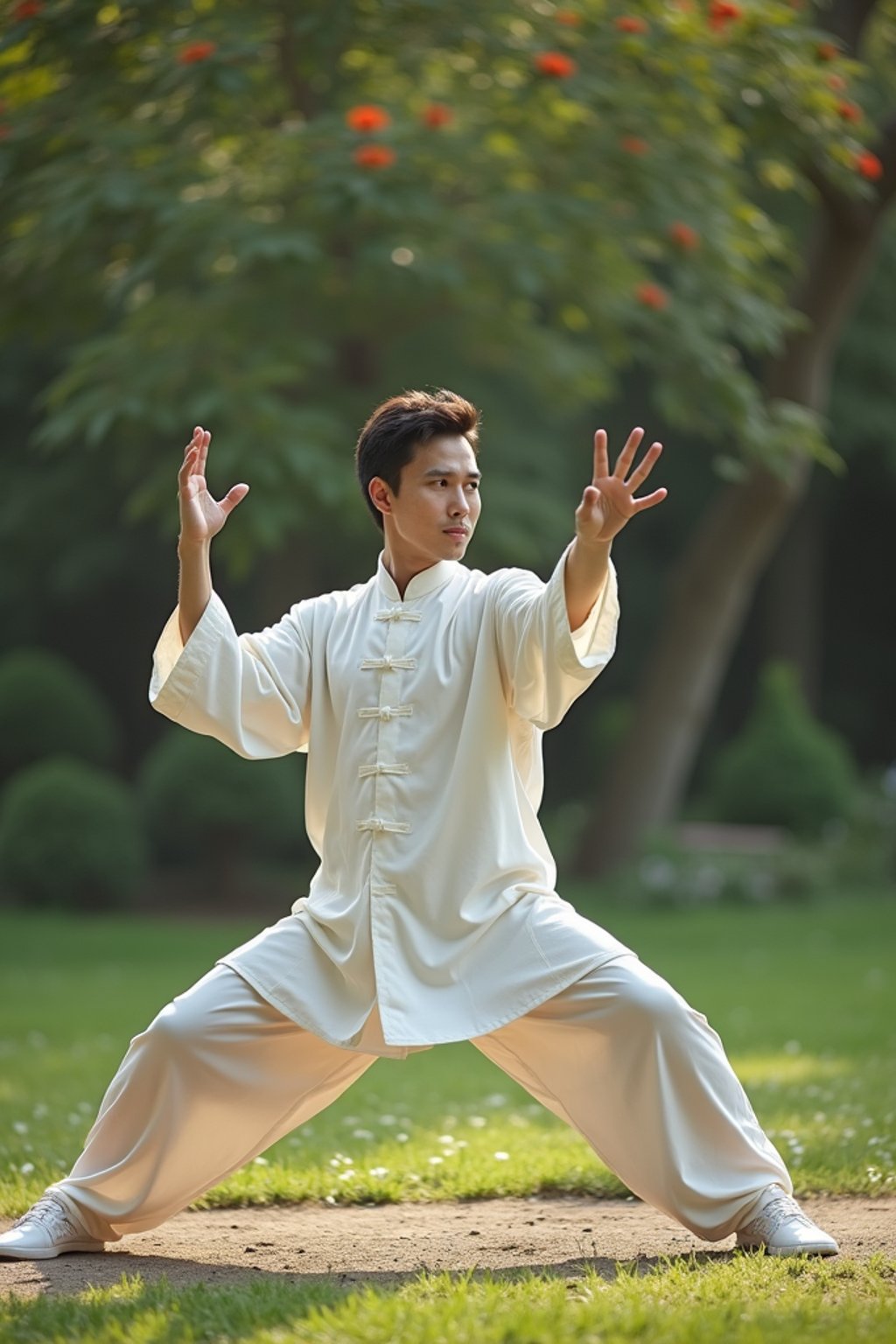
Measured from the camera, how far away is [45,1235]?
411cm

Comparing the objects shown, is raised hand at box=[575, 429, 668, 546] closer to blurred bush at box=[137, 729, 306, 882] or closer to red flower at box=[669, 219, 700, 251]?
red flower at box=[669, 219, 700, 251]

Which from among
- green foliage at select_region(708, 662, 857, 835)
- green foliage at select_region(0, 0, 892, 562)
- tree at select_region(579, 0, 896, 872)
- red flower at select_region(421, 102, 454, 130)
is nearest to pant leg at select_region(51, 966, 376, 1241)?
green foliage at select_region(0, 0, 892, 562)

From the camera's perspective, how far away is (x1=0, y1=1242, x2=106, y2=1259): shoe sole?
406cm

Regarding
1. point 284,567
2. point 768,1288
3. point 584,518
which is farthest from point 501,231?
point 768,1288

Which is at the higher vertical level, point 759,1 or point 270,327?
point 759,1

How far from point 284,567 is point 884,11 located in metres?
6.69

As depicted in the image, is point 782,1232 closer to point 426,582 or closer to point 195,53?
point 426,582

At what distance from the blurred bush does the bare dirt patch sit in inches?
386

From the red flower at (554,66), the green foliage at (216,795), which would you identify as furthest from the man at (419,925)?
the green foliage at (216,795)

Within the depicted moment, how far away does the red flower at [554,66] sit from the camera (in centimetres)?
820

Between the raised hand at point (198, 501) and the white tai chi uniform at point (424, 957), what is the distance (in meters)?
0.19

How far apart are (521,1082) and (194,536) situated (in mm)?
1592

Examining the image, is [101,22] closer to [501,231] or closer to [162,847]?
[501,231]

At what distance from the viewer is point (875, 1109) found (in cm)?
620
